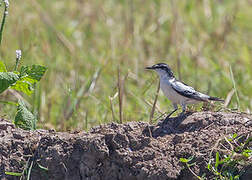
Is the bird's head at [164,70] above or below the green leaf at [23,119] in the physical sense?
above

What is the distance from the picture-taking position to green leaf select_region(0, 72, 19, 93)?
516 centimetres

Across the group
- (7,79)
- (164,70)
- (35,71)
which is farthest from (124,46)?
(7,79)

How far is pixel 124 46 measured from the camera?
11.1 m

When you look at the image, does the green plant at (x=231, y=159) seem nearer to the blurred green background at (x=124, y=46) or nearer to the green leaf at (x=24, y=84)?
the green leaf at (x=24, y=84)

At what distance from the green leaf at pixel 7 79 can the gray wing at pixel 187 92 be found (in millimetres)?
1864

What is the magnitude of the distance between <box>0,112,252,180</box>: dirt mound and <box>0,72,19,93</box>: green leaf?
404mm

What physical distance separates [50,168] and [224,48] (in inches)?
310

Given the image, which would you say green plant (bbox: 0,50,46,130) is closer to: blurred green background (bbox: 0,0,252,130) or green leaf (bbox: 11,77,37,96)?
green leaf (bbox: 11,77,37,96)

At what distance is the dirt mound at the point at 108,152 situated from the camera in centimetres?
477

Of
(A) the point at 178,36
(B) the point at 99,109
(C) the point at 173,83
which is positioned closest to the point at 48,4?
(A) the point at 178,36

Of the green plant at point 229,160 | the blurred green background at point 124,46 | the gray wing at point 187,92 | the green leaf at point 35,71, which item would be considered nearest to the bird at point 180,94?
the gray wing at point 187,92

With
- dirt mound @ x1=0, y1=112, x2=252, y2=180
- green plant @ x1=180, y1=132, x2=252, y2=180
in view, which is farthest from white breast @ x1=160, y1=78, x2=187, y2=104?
green plant @ x1=180, y1=132, x2=252, y2=180

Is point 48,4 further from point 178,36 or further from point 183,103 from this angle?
point 183,103

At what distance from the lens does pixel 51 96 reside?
9164 mm
